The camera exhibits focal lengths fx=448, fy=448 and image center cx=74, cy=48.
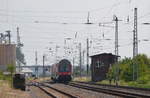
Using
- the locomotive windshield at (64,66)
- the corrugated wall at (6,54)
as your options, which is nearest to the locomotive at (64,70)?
the locomotive windshield at (64,66)

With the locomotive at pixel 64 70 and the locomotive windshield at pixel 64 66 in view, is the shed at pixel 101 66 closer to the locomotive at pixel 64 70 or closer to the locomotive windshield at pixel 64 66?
the locomotive at pixel 64 70

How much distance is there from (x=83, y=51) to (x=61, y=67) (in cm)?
4521

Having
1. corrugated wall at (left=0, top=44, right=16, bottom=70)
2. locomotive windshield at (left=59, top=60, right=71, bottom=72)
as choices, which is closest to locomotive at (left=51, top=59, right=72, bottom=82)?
locomotive windshield at (left=59, top=60, right=71, bottom=72)

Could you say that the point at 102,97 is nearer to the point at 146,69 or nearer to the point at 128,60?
the point at 146,69

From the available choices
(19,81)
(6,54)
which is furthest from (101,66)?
(19,81)

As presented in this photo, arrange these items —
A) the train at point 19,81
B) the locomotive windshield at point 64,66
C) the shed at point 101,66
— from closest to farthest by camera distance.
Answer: the train at point 19,81 < the locomotive windshield at point 64,66 < the shed at point 101,66

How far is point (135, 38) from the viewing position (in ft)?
178

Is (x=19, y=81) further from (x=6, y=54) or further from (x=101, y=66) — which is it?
(x=6, y=54)

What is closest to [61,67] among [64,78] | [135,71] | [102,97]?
[64,78]

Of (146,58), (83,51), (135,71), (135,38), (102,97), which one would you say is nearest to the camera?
(102,97)

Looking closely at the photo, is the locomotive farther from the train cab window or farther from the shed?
the train cab window

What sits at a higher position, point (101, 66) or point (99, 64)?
point (99, 64)

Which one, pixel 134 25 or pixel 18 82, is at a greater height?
pixel 134 25

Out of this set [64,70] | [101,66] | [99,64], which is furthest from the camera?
[101,66]
